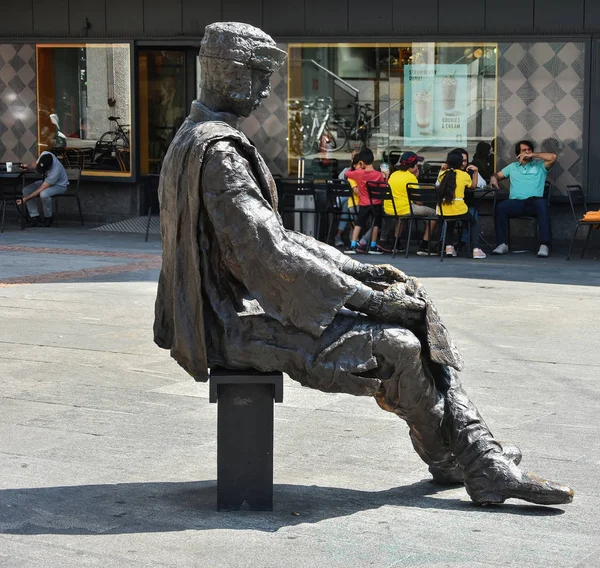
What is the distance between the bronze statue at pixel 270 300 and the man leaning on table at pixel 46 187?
14.0 meters

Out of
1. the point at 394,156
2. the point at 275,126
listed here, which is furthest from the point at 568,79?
the point at 275,126

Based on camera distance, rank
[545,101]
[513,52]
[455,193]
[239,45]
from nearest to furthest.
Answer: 1. [239,45]
2. [455,193]
3. [545,101]
4. [513,52]

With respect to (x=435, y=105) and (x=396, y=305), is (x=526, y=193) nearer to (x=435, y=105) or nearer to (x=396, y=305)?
(x=435, y=105)

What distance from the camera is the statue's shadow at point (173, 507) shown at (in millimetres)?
4785

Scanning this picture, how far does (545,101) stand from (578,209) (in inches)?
63.0

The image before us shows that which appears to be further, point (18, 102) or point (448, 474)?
point (18, 102)

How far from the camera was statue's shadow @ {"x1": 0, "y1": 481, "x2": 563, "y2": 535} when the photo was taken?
479cm

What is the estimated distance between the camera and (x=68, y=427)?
256 inches

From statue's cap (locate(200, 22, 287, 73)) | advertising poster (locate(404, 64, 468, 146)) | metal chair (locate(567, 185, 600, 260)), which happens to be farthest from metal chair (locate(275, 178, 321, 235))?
statue's cap (locate(200, 22, 287, 73))

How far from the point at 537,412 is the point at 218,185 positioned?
3104 millimetres

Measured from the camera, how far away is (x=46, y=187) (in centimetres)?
1878

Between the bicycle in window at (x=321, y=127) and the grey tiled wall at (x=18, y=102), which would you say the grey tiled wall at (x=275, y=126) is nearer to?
the bicycle in window at (x=321, y=127)

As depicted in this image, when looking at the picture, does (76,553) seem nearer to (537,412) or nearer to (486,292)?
(537,412)

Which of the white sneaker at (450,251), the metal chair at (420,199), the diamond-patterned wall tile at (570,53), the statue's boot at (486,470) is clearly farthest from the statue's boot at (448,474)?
the diamond-patterned wall tile at (570,53)
